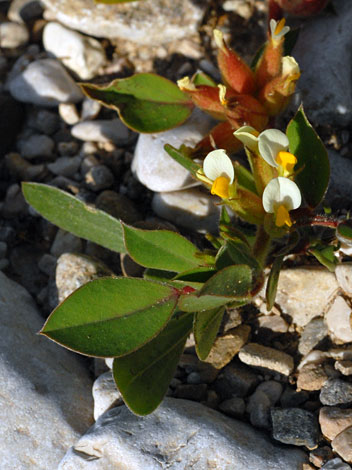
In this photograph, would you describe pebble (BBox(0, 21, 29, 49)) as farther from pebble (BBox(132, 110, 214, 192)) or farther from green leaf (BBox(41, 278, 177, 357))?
green leaf (BBox(41, 278, 177, 357))

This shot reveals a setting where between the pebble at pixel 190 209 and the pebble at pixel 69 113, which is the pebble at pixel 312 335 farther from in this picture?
the pebble at pixel 69 113

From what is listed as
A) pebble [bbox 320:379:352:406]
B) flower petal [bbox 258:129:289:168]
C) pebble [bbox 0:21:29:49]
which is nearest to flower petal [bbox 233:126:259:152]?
Answer: flower petal [bbox 258:129:289:168]

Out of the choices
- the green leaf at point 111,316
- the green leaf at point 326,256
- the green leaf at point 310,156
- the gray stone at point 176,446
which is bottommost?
the gray stone at point 176,446

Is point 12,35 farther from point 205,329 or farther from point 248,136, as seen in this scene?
point 205,329

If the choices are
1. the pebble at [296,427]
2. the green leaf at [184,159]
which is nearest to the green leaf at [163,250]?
the green leaf at [184,159]

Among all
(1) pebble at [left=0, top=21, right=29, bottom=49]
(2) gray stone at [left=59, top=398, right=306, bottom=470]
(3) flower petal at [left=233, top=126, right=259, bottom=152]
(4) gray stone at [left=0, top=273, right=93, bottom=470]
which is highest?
(3) flower petal at [left=233, top=126, right=259, bottom=152]
